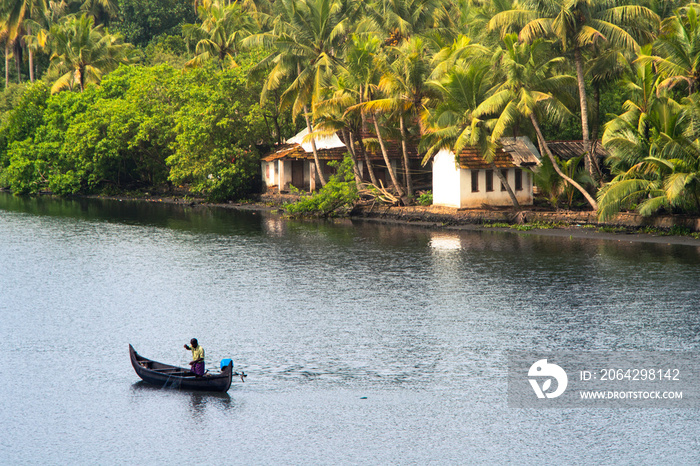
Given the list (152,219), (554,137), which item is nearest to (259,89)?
(152,219)

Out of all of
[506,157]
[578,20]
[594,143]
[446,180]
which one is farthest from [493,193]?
[578,20]

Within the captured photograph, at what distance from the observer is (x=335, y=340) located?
21.5m

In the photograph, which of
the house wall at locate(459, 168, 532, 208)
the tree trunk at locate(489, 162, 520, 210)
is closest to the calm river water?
the tree trunk at locate(489, 162, 520, 210)

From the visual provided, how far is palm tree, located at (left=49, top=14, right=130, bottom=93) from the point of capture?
237 feet

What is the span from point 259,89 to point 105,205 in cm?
1535

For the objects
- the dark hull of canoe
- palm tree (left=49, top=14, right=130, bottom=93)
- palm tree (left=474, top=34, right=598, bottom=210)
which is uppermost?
palm tree (left=49, top=14, right=130, bottom=93)

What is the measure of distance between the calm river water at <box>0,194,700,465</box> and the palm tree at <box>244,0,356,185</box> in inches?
554

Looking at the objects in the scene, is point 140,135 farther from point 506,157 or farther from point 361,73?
point 506,157

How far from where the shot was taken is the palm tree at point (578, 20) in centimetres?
3762

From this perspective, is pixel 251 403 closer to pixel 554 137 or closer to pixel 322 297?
pixel 322 297

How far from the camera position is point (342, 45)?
5253cm

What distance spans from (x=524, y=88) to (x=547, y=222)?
7.26m

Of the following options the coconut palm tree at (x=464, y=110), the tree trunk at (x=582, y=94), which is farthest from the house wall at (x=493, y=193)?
the tree trunk at (x=582, y=94)

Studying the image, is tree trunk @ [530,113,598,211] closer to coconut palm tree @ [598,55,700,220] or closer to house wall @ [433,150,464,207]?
coconut palm tree @ [598,55,700,220]
